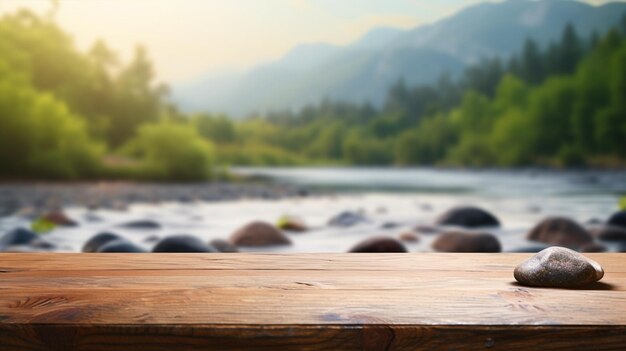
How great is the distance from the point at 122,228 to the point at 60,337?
9.45ft

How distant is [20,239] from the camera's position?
3373mm

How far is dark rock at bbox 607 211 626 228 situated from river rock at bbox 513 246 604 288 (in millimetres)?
2713

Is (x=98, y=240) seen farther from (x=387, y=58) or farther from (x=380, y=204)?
(x=387, y=58)

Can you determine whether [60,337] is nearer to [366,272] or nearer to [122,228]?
[366,272]

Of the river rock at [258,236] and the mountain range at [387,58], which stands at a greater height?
the mountain range at [387,58]

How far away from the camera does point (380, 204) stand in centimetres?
373

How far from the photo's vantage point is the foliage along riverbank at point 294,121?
373 cm

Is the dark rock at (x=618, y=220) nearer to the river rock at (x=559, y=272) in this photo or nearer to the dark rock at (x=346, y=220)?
the dark rock at (x=346, y=220)

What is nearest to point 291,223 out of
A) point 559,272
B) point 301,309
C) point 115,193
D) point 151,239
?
point 151,239

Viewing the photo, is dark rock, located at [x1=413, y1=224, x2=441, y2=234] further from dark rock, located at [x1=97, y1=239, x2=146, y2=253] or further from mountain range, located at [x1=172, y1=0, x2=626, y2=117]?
dark rock, located at [x1=97, y1=239, x2=146, y2=253]

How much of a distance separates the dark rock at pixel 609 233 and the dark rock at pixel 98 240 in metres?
2.41

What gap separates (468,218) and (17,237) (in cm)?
236

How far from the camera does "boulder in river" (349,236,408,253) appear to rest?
9.53 ft

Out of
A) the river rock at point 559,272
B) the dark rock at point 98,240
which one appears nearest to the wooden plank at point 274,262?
the river rock at point 559,272
